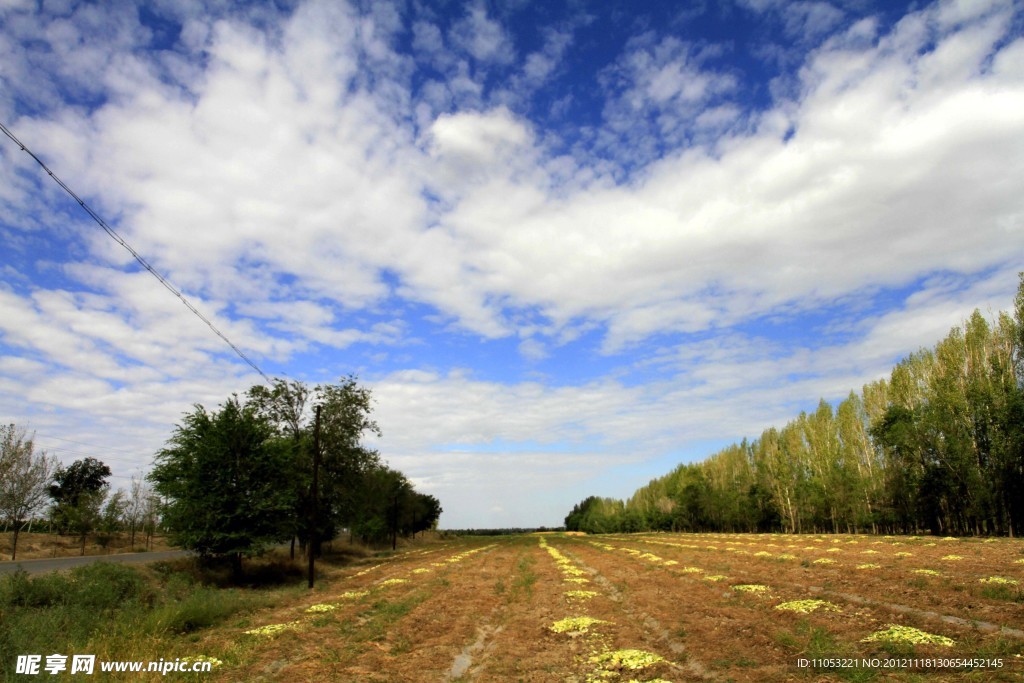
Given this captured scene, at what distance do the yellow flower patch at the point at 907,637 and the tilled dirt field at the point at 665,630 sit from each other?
0.13 feet

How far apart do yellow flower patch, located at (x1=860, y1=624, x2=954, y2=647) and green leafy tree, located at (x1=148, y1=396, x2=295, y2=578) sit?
1126 inches

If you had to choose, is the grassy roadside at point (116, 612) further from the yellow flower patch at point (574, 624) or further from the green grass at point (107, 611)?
the yellow flower patch at point (574, 624)

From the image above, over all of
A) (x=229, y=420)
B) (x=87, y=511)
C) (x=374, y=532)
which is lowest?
(x=374, y=532)

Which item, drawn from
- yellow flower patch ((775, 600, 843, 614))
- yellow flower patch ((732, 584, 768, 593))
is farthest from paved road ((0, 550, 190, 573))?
yellow flower patch ((775, 600, 843, 614))

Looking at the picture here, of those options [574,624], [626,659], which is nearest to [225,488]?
[574,624]

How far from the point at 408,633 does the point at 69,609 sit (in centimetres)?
1047

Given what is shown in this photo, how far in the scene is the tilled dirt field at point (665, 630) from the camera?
34.6 feet

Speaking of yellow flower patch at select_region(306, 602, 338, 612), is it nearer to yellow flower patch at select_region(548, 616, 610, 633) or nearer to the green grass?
the green grass

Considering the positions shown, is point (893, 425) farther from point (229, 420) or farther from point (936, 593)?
point (229, 420)

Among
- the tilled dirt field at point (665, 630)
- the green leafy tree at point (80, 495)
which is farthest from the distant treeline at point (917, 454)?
the green leafy tree at point (80, 495)

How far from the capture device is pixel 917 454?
191 feet

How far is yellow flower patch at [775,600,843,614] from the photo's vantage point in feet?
49.6

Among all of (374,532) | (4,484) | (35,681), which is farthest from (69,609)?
(374,532)

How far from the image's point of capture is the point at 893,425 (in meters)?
62.1
